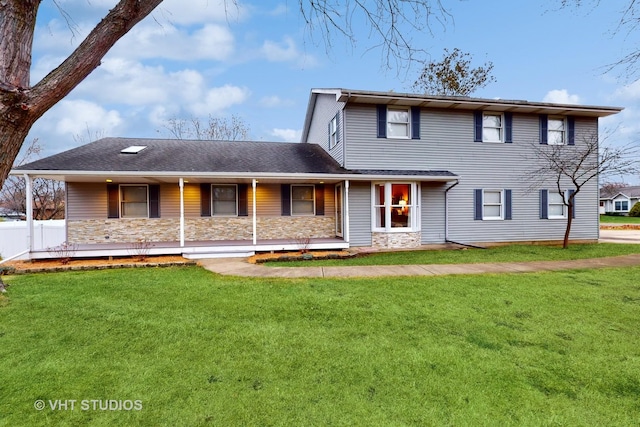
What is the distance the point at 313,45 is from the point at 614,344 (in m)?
5.08

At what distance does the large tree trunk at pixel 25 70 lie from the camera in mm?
2080

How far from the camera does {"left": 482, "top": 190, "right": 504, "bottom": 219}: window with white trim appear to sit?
42.2ft

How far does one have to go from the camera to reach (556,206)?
13367mm

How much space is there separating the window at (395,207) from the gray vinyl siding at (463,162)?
59cm

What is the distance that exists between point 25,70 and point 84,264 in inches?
328

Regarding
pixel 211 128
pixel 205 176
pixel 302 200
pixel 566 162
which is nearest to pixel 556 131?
pixel 566 162

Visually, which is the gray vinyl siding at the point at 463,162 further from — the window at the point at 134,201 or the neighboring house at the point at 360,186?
the window at the point at 134,201

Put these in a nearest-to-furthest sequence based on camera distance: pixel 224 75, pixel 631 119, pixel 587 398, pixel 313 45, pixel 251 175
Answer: pixel 587 398, pixel 313 45, pixel 251 175, pixel 631 119, pixel 224 75

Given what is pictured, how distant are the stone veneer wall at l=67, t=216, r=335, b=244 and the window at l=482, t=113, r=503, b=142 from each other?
7064 mm

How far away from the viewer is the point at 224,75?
1204 inches

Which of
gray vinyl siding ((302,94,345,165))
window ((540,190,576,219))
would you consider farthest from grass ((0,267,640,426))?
window ((540,190,576,219))

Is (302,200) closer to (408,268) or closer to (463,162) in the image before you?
(408,268)

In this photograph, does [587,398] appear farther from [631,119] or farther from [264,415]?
[631,119]

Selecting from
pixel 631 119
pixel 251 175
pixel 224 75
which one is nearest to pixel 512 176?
pixel 631 119
